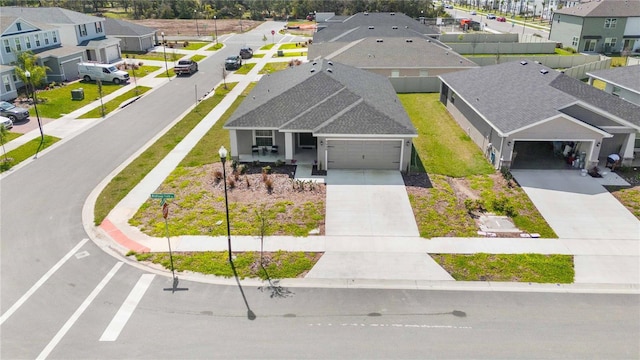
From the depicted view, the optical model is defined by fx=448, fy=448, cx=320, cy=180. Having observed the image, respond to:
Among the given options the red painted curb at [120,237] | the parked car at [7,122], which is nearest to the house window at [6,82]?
the parked car at [7,122]

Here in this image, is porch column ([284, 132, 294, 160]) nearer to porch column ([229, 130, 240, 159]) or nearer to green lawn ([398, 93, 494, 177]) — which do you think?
porch column ([229, 130, 240, 159])

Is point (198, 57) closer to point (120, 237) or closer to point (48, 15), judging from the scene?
point (48, 15)

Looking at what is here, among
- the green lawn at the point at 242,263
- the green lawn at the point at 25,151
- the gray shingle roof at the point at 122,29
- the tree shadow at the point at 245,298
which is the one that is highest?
the gray shingle roof at the point at 122,29

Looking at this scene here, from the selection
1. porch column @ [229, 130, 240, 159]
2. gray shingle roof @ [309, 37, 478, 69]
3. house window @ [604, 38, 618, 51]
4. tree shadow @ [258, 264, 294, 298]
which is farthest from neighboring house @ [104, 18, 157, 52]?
house window @ [604, 38, 618, 51]

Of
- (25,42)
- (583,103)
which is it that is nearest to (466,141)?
(583,103)

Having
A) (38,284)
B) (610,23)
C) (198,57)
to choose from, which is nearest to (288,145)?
(38,284)

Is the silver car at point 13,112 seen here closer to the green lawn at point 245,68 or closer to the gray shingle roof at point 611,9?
the green lawn at point 245,68

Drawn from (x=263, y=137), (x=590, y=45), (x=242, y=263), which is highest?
(x=590, y=45)

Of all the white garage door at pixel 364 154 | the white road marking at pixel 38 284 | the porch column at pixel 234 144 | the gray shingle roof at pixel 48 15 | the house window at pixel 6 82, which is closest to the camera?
the white road marking at pixel 38 284
